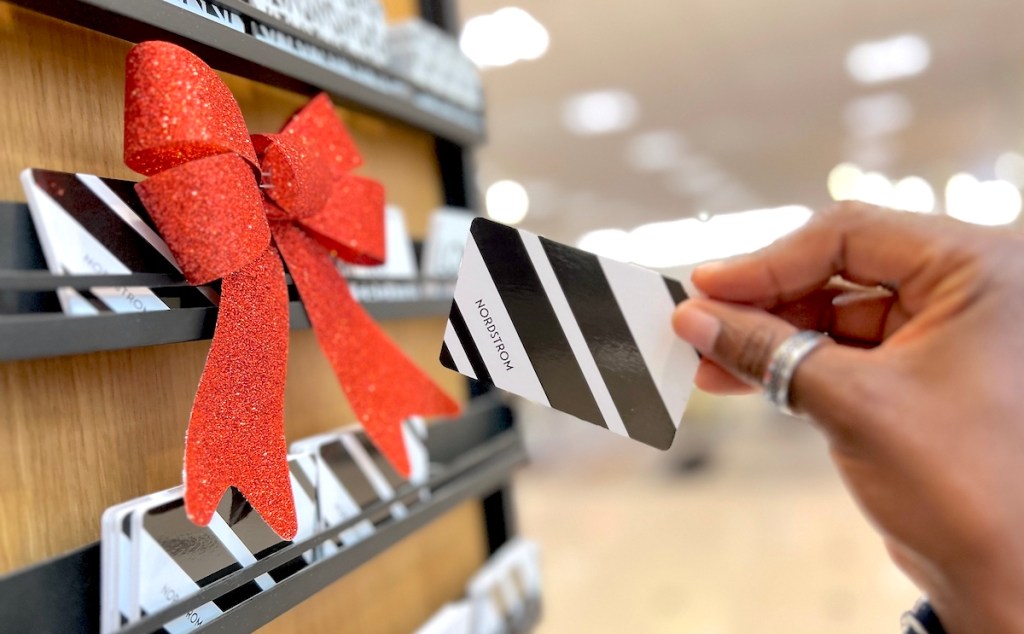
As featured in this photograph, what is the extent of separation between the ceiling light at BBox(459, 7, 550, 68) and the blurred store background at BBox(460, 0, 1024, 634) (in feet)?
0.04

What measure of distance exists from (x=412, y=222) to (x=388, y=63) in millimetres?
208

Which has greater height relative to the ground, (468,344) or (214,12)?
(214,12)

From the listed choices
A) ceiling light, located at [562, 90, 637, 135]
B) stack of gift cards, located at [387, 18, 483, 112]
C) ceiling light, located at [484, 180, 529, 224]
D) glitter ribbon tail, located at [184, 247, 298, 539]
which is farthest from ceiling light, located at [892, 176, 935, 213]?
glitter ribbon tail, located at [184, 247, 298, 539]

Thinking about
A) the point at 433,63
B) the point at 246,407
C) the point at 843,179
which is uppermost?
the point at 843,179

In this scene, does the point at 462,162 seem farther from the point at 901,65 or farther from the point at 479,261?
the point at 901,65

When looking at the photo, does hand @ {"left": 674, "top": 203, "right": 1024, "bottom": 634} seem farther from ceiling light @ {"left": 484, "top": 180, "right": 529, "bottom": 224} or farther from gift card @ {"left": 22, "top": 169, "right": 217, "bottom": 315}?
ceiling light @ {"left": 484, "top": 180, "right": 529, "bottom": 224}

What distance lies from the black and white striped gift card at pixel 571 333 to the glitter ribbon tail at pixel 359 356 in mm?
119

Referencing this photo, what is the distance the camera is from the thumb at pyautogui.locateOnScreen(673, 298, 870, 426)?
1.39ft

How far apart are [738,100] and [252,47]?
3.47 metres

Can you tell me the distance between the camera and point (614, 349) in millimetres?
515

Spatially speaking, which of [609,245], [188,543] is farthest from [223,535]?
[609,245]

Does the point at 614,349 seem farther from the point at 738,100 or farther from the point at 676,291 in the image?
the point at 738,100

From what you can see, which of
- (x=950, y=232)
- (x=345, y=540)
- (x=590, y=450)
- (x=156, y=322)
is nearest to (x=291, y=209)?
(x=156, y=322)

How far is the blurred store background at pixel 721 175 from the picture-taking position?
7.01 feet
